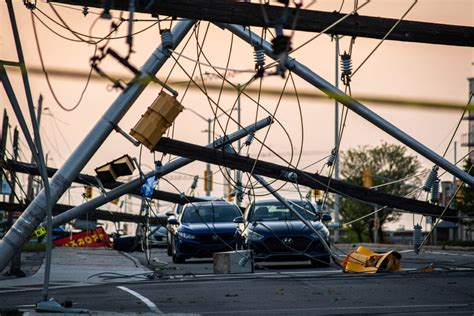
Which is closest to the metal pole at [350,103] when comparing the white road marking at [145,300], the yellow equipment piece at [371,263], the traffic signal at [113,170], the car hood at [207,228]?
the white road marking at [145,300]

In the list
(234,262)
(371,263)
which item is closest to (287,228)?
(234,262)

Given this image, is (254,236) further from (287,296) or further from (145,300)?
(145,300)

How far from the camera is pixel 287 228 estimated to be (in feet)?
90.0

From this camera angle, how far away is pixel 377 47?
1759cm

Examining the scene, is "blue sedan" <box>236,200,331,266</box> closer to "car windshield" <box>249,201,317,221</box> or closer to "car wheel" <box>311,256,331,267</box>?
"car wheel" <box>311,256,331,267</box>

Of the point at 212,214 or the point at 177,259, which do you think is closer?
the point at 177,259

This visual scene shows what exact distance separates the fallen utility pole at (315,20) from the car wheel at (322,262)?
10463 mm

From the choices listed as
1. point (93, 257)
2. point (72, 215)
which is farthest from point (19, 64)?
point (93, 257)

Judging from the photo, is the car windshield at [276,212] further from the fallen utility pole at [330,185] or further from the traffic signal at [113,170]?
the traffic signal at [113,170]

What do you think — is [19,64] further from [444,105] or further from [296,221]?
[296,221]

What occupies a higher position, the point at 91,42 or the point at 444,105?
the point at 91,42

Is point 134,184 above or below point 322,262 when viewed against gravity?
above

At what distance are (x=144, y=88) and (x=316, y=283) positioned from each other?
461cm

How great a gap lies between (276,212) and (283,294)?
10.8m
